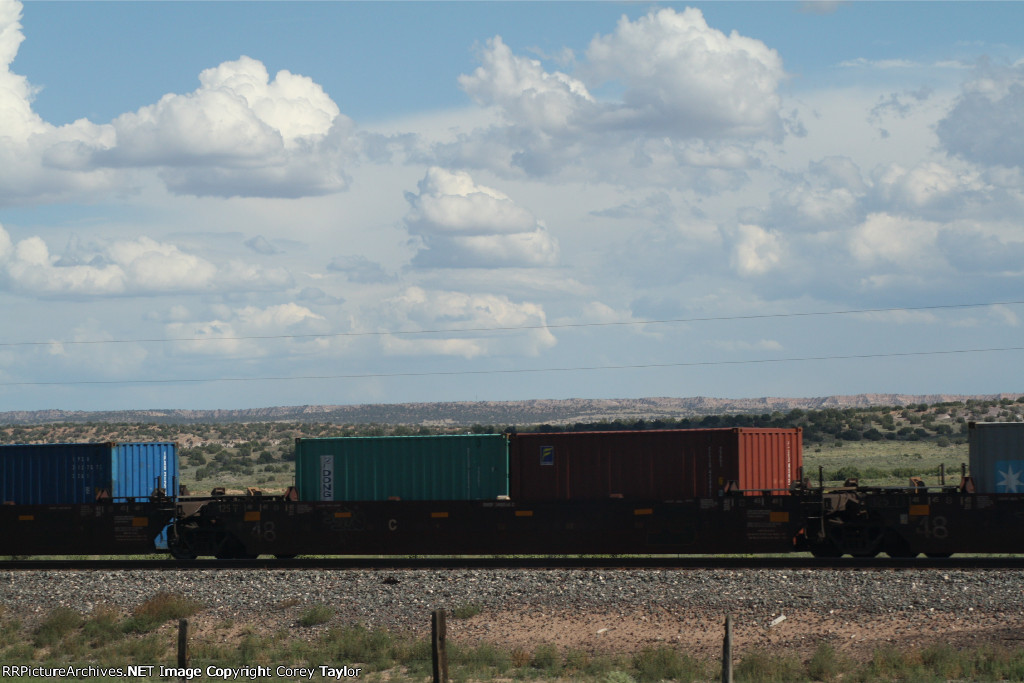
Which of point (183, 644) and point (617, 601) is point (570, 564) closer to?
point (617, 601)

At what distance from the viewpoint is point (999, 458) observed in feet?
86.6

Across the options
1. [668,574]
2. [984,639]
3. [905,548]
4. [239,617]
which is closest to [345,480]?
[239,617]

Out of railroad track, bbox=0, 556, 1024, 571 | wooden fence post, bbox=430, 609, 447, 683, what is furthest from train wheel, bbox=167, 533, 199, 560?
wooden fence post, bbox=430, 609, 447, 683

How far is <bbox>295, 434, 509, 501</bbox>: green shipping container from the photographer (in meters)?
27.6

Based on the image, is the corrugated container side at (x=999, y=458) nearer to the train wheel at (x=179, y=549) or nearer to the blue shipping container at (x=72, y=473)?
the train wheel at (x=179, y=549)

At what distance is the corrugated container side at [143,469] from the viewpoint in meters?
30.2

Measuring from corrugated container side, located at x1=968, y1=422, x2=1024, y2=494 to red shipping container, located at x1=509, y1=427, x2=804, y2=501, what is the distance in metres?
3.98

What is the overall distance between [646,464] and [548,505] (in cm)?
245

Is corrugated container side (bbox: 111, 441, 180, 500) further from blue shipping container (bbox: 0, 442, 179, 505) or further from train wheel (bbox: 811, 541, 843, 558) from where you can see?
train wheel (bbox: 811, 541, 843, 558)

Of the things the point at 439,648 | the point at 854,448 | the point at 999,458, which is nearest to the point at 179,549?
the point at 439,648

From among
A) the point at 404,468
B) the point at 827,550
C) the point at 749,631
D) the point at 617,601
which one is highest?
the point at 404,468

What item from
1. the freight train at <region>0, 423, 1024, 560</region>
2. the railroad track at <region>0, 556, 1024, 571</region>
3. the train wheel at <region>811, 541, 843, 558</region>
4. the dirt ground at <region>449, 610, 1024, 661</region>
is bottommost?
the dirt ground at <region>449, 610, 1024, 661</region>

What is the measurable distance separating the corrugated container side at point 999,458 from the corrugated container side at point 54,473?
21.1m

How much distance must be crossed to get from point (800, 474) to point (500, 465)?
7113 mm
